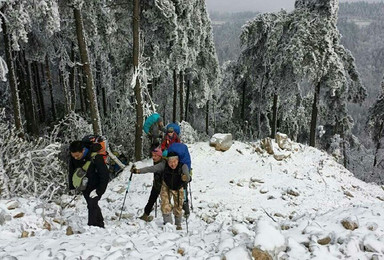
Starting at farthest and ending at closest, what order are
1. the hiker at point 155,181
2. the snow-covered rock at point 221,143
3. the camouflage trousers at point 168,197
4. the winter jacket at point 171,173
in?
the snow-covered rock at point 221,143 < the hiker at point 155,181 < the camouflage trousers at point 168,197 < the winter jacket at point 171,173

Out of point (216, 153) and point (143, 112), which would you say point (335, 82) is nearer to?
point (216, 153)

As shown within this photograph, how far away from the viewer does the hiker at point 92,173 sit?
18.4 feet

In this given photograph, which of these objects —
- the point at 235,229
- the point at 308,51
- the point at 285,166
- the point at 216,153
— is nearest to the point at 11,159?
the point at 235,229

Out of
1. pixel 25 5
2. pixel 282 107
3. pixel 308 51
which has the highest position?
Answer: pixel 25 5

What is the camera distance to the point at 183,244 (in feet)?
14.8

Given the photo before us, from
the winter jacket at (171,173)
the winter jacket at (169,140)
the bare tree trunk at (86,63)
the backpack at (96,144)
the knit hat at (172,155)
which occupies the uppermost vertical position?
the bare tree trunk at (86,63)

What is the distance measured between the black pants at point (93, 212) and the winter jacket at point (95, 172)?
12 cm

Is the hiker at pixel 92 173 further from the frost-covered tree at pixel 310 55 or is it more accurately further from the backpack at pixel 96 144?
the frost-covered tree at pixel 310 55

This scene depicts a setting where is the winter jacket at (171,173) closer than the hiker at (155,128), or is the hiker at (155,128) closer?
the winter jacket at (171,173)

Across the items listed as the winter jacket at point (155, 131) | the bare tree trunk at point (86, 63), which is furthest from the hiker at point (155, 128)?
the bare tree trunk at point (86, 63)

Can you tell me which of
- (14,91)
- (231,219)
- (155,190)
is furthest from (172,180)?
(14,91)

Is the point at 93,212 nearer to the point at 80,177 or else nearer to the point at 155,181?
the point at 80,177

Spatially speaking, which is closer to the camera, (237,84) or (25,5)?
(25,5)

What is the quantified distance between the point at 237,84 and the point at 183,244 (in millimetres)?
22093
